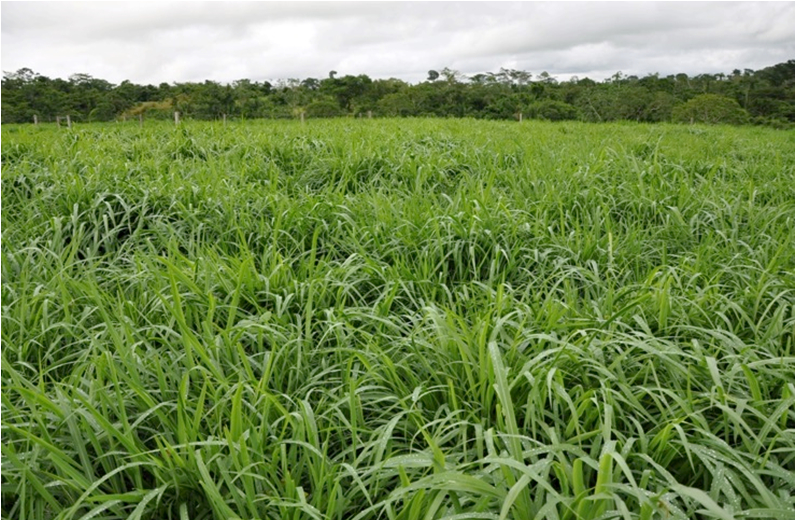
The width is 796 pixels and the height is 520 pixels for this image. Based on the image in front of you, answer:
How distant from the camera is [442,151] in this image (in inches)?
182

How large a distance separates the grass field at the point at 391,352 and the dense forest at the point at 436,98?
36.7 feet

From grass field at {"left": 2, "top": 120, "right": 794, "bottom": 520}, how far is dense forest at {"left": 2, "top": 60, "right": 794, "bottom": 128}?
11.2 meters

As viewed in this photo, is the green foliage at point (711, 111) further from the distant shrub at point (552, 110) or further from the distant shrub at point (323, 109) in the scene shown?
the distant shrub at point (323, 109)

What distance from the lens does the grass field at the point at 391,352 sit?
1.19m

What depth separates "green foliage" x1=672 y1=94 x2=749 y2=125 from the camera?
56.3ft

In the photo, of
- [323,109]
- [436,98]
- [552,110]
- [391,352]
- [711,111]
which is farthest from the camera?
[436,98]

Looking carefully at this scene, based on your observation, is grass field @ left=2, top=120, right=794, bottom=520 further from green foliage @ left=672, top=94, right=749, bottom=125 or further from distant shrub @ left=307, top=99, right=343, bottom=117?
green foliage @ left=672, top=94, right=749, bottom=125

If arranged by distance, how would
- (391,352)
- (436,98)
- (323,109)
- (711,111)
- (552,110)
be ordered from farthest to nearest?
(436,98) < (711,111) < (552,110) < (323,109) < (391,352)

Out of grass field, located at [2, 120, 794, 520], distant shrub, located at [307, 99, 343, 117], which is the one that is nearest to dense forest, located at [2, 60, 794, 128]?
distant shrub, located at [307, 99, 343, 117]

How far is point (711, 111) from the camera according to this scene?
57.9 feet

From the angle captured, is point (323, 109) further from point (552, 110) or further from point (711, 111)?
point (711, 111)

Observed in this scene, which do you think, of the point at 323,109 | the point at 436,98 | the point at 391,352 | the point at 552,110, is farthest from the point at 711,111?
the point at 391,352

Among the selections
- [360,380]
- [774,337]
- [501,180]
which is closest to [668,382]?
[774,337]

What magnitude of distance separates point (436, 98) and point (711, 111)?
28.5 feet
